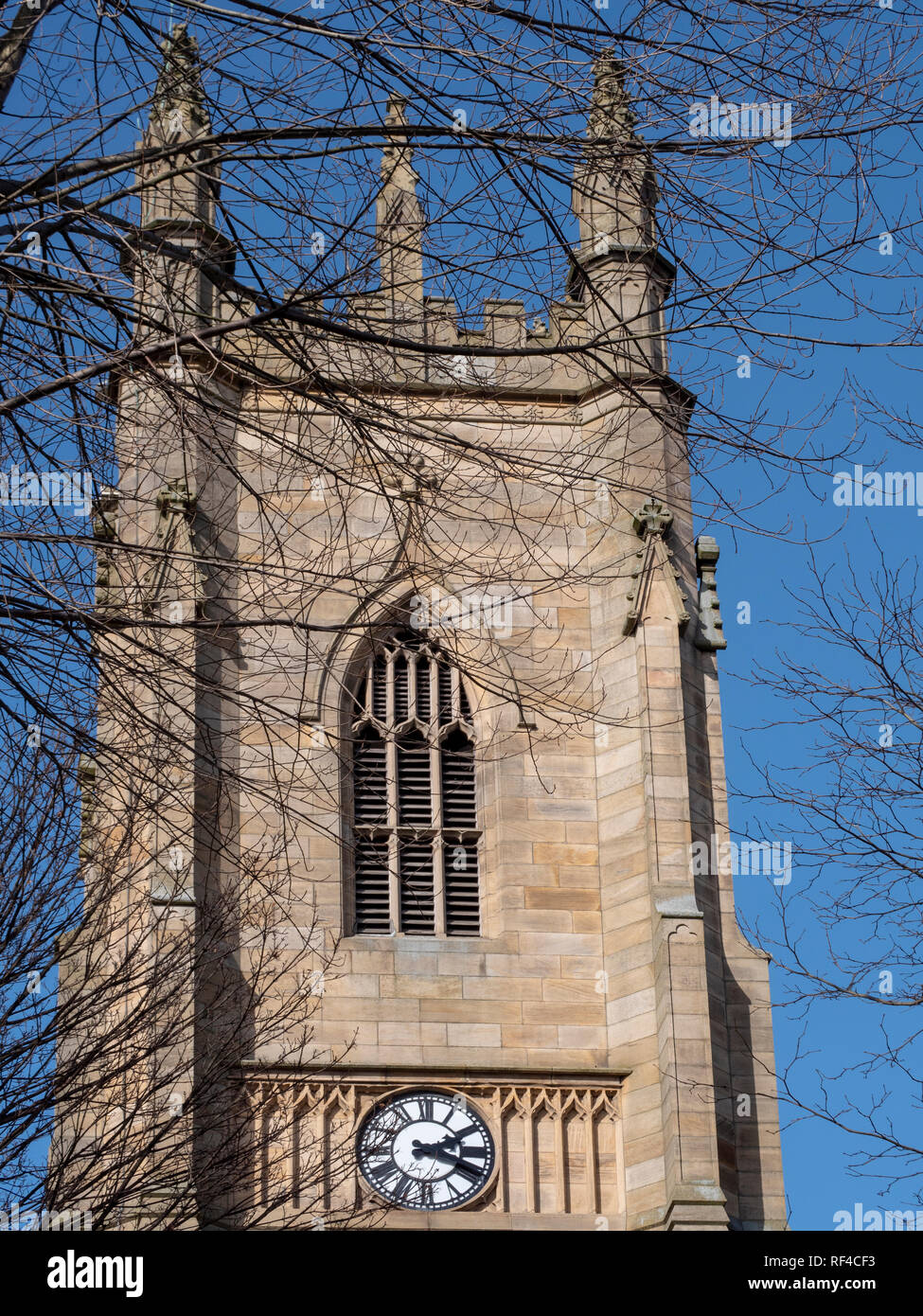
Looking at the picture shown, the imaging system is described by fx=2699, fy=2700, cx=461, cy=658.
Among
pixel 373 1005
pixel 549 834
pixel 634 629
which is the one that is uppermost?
pixel 634 629

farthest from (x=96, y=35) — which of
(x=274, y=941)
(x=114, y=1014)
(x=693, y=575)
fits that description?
(x=693, y=575)

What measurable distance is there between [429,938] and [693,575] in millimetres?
4727

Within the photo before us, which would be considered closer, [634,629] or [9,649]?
[9,649]

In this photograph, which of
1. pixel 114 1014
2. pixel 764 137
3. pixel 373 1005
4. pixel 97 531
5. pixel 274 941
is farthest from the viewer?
pixel 373 1005

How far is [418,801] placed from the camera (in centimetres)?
2647

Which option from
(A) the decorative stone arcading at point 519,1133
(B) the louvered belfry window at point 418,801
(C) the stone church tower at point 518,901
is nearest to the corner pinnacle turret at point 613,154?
(C) the stone church tower at point 518,901

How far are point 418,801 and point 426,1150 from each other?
363cm

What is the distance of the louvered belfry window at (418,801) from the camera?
1018 inches

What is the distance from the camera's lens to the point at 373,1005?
82.2ft

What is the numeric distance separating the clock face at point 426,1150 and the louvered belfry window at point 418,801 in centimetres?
181

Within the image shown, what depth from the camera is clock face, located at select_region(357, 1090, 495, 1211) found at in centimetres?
2423

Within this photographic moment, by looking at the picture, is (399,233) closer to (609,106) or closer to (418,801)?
(609,106)

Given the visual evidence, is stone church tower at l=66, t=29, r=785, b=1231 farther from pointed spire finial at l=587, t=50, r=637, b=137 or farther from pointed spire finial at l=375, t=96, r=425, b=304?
pointed spire finial at l=587, t=50, r=637, b=137

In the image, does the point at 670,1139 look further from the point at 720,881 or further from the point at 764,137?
the point at 764,137
